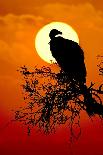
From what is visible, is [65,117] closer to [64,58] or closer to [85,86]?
[85,86]

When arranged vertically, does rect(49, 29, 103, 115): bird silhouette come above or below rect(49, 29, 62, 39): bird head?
below

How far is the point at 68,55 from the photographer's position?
11344 millimetres

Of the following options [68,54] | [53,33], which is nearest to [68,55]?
[68,54]

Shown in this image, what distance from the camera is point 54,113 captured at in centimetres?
861

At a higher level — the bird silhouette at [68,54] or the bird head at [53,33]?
the bird head at [53,33]

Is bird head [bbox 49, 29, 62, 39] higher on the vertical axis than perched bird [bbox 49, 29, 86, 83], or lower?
higher

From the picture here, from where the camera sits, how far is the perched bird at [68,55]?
10953mm

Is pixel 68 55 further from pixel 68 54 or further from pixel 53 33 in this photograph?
pixel 53 33

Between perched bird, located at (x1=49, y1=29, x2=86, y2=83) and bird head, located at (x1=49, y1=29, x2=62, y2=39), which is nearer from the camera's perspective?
perched bird, located at (x1=49, y1=29, x2=86, y2=83)

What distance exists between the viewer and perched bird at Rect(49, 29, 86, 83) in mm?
10953

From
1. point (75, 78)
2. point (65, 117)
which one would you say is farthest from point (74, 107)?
point (75, 78)

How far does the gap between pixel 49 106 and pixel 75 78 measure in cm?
126

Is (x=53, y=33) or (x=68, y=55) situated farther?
(x=53, y=33)

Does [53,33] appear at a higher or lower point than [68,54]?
higher
